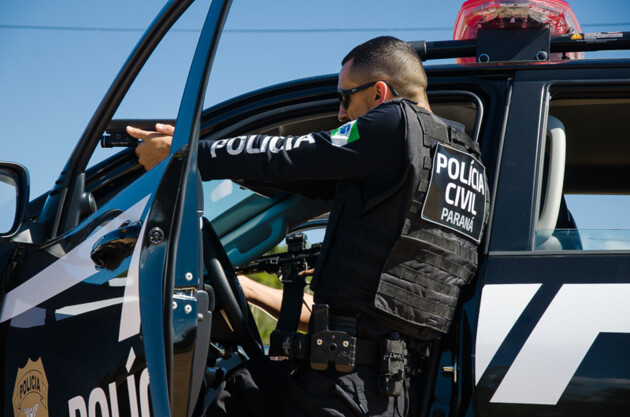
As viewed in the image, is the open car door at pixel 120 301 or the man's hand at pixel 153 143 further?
the man's hand at pixel 153 143

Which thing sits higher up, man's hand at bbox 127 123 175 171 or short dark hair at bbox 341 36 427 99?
short dark hair at bbox 341 36 427 99

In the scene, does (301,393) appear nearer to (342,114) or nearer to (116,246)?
(116,246)

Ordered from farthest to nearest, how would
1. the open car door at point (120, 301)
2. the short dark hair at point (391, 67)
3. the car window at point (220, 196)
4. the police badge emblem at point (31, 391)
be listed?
the car window at point (220, 196), the short dark hair at point (391, 67), the police badge emblem at point (31, 391), the open car door at point (120, 301)

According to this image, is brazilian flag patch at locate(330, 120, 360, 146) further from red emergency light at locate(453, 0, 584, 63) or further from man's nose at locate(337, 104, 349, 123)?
red emergency light at locate(453, 0, 584, 63)

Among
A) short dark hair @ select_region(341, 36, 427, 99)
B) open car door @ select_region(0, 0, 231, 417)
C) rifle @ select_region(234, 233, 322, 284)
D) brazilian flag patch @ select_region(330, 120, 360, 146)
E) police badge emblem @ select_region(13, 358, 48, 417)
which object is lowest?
police badge emblem @ select_region(13, 358, 48, 417)

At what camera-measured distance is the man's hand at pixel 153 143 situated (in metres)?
1.74

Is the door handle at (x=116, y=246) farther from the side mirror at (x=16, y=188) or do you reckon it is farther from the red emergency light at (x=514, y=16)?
the red emergency light at (x=514, y=16)

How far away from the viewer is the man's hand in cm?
174

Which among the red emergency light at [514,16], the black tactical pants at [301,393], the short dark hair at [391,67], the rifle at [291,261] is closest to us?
the black tactical pants at [301,393]

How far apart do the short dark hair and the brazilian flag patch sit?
9.5 inches

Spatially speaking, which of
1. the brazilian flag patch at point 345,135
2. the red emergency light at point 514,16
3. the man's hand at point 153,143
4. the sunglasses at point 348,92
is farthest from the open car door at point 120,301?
the red emergency light at point 514,16

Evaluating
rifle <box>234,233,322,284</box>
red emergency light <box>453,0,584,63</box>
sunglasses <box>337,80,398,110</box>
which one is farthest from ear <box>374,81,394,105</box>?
rifle <box>234,233,322,284</box>

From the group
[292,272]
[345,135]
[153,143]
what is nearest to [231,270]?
[292,272]

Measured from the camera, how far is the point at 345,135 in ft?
5.54
